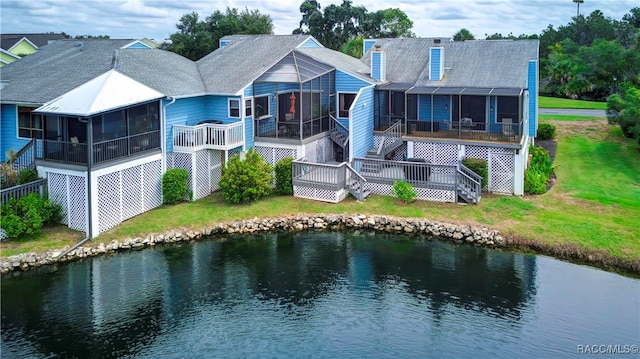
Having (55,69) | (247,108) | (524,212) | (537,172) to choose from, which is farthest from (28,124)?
(537,172)

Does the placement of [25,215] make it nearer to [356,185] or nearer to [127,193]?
[127,193]

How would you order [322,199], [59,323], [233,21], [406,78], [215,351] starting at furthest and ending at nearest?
[233,21]
[406,78]
[322,199]
[59,323]
[215,351]

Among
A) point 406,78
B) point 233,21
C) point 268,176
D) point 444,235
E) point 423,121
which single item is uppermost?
point 233,21

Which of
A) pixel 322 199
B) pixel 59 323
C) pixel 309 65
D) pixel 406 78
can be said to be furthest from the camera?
pixel 406 78

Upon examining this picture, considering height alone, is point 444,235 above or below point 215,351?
above

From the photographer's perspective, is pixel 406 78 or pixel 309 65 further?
pixel 406 78

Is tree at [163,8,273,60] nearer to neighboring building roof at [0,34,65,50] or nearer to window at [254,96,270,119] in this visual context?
neighboring building roof at [0,34,65,50]

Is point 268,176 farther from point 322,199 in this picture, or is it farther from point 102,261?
point 102,261

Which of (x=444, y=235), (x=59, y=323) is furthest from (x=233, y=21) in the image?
(x=59, y=323)
